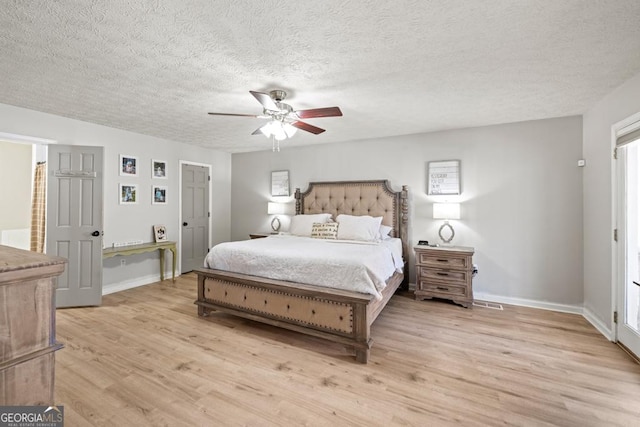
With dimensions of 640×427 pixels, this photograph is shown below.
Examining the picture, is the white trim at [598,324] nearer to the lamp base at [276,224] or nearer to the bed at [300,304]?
the bed at [300,304]

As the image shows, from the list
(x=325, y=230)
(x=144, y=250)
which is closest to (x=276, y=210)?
(x=325, y=230)

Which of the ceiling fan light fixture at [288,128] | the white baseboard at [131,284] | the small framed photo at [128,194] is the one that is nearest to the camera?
the ceiling fan light fixture at [288,128]

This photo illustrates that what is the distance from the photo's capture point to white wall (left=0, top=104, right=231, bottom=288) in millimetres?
3494

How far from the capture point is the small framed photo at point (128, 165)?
14.0 feet

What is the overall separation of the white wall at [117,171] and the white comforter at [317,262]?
1.95m

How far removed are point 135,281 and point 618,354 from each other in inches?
234

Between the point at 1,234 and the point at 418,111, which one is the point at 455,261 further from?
the point at 1,234

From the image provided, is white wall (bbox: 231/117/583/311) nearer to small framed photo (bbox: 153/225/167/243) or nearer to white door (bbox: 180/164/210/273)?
white door (bbox: 180/164/210/273)

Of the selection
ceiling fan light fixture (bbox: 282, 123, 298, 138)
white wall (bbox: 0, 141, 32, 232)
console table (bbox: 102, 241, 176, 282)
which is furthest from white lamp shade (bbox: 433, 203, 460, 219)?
white wall (bbox: 0, 141, 32, 232)

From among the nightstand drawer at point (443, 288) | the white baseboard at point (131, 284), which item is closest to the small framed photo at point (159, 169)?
the white baseboard at point (131, 284)

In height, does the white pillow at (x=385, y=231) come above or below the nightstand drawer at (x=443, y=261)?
above

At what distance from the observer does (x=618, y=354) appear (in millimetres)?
2457

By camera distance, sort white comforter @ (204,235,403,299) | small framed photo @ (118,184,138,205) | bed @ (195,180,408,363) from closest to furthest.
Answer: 1. bed @ (195,180,408,363)
2. white comforter @ (204,235,403,299)
3. small framed photo @ (118,184,138,205)

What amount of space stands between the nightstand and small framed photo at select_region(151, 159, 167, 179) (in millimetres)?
4337
